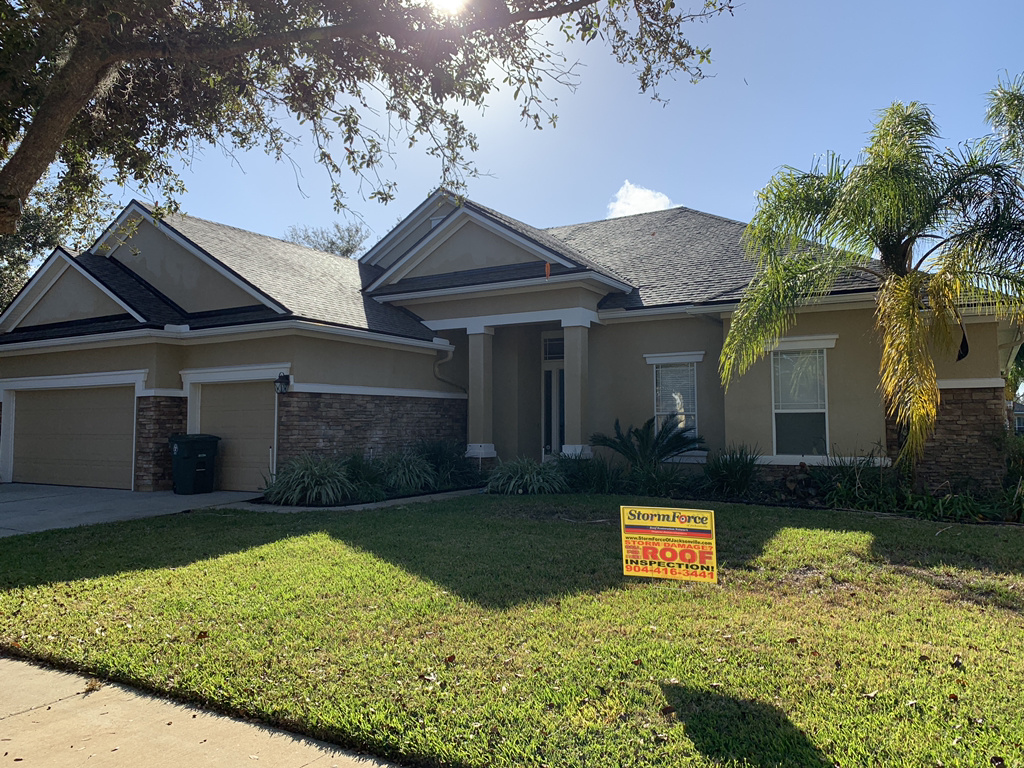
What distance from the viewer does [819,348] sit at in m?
13.1

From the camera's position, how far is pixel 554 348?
57.8 ft

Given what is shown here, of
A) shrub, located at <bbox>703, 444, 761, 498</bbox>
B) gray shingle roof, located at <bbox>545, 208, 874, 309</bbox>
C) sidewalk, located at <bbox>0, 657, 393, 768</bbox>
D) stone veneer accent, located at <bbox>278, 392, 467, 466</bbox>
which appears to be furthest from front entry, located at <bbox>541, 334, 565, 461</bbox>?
sidewalk, located at <bbox>0, 657, 393, 768</bbox>

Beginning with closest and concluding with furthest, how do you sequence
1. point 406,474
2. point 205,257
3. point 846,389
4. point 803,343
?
point 846,389
point 803,343
point 406,474
point 205,257

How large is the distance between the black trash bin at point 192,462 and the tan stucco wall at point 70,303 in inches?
135

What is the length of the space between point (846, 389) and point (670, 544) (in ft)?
26.2

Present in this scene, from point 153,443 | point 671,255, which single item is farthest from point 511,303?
point 153,443

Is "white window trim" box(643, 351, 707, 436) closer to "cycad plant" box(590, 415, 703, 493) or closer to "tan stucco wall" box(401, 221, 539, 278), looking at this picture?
"cycad plant" box(590, 415, 703, 493)

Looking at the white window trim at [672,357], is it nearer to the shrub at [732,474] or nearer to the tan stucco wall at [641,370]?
the tan stucco wall at [641,370]

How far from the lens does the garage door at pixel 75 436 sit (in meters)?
15.1

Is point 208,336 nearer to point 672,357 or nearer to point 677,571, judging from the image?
point 672,357

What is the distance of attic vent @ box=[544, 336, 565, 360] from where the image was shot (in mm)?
17523

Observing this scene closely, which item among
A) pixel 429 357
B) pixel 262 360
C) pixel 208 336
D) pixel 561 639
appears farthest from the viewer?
pixel 429 357

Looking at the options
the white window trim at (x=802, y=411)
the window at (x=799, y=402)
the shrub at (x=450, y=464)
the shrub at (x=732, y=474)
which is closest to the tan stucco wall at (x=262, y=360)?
the shrub at (x=450, y=464)

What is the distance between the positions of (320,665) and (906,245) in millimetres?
9855
